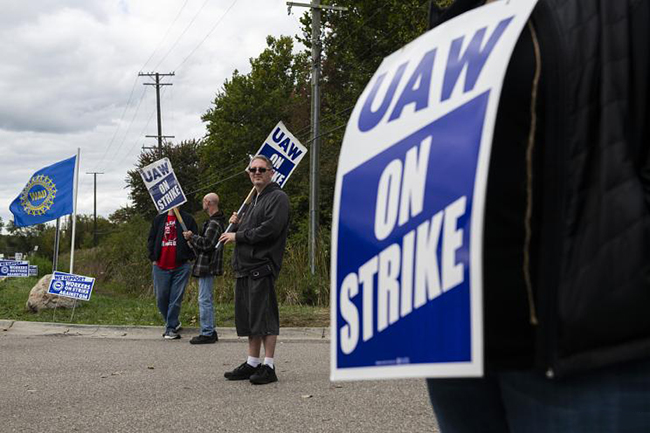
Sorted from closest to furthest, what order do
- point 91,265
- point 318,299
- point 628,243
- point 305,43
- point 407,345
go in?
1. point 628,243
2. point 407,345
3. point 318,299
4. point 305,43
5. point 91,265

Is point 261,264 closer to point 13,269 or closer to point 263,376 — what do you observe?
point 263,376

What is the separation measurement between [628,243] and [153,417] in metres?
4.51

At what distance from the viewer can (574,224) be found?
119 centimetres

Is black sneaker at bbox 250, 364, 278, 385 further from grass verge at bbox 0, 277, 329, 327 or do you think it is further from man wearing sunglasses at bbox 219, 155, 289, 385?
grass verge at bbox 0, 277, 329, 327

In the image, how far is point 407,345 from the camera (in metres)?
1.26

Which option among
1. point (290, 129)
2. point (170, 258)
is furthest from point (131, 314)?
point (290, 129)

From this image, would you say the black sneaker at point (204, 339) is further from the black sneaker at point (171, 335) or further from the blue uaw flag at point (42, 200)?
the blue uaw flag at point (42, 200)

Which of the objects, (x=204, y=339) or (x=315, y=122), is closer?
(x=204, y=339)

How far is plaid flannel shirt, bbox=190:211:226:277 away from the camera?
8.95 m

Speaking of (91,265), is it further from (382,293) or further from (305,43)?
(382,293)

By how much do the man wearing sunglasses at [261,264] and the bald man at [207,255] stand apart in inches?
99.2

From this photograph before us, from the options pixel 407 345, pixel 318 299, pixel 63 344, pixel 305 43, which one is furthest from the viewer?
pixel 305 43

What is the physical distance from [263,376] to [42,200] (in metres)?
8.65

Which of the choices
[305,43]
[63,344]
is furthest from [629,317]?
[305,43]
